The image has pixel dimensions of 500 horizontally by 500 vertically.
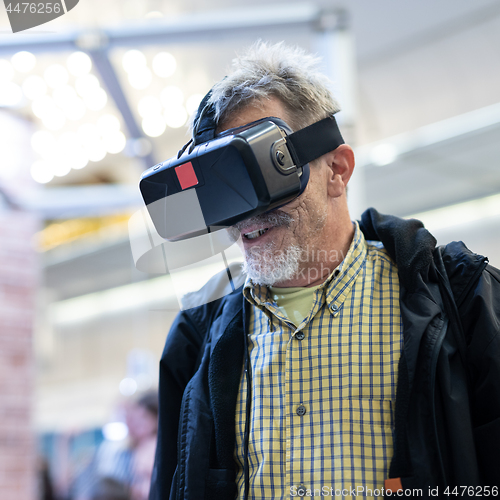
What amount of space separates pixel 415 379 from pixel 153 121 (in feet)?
8.47

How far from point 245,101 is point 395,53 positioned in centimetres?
215

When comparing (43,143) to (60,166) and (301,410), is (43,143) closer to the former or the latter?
(60,166)

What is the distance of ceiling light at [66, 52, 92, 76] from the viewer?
264 cm

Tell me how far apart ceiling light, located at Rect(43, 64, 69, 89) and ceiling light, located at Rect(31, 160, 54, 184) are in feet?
2.75

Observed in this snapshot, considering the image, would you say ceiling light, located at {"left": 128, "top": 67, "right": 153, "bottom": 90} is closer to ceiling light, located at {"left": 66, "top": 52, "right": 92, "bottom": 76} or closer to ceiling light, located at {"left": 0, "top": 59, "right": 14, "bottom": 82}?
ceiling light, located at {"left": 66, "top": 52, "right": 92, "bottom": 76}

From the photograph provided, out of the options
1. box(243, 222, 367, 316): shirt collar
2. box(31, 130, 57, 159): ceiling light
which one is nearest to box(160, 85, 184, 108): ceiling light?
box(31, 130, 57, 159): ceiling light

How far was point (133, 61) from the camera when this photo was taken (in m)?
2.77

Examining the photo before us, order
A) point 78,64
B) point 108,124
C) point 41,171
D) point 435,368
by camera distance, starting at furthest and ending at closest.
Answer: point 41,171
point 108,124
point 78,64
point 435,368

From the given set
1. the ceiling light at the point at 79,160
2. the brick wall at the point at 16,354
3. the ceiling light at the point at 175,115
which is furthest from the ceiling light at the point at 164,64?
the brick wall at the point at 16,354

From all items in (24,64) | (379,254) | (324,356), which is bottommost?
(324,356)

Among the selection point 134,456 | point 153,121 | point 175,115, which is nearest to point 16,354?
point 134,456

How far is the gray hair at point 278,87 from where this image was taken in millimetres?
1158

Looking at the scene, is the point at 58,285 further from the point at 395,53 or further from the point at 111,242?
the point at 395,53

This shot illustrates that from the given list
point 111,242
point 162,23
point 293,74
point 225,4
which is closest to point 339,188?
point 293,74
